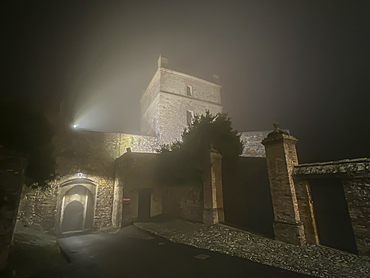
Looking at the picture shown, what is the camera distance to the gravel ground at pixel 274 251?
442 centimetres

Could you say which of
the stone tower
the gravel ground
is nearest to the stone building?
the gravel ground

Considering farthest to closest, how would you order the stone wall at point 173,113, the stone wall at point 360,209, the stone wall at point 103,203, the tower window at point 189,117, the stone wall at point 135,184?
the tower window at point 189,117, the stone wall at point 173,113, the stone wall at point 103,203, the stone wall at point 135,184, the stone wall at point 360,209

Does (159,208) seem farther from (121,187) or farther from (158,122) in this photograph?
(158,122)

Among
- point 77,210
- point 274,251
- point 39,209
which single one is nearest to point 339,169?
point 274,251

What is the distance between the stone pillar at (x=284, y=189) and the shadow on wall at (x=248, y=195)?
339cm

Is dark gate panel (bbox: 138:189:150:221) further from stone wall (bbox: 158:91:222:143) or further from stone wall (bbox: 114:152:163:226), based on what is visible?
stone wall (bbox: 158:91:222:143)

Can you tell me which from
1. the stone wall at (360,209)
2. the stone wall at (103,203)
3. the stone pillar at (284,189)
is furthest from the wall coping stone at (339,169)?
the stone wall at (103,203)

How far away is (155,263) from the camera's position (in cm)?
531

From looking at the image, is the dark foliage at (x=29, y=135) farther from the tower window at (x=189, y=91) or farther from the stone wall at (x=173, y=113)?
the tower window at (x=189, y=91)

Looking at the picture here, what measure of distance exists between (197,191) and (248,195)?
10.6ft

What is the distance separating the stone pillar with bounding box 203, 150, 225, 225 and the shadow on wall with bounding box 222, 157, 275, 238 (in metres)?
1.86

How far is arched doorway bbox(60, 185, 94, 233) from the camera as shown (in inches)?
516

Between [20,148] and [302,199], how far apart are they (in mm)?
11690

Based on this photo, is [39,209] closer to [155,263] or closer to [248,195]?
[155,263]
